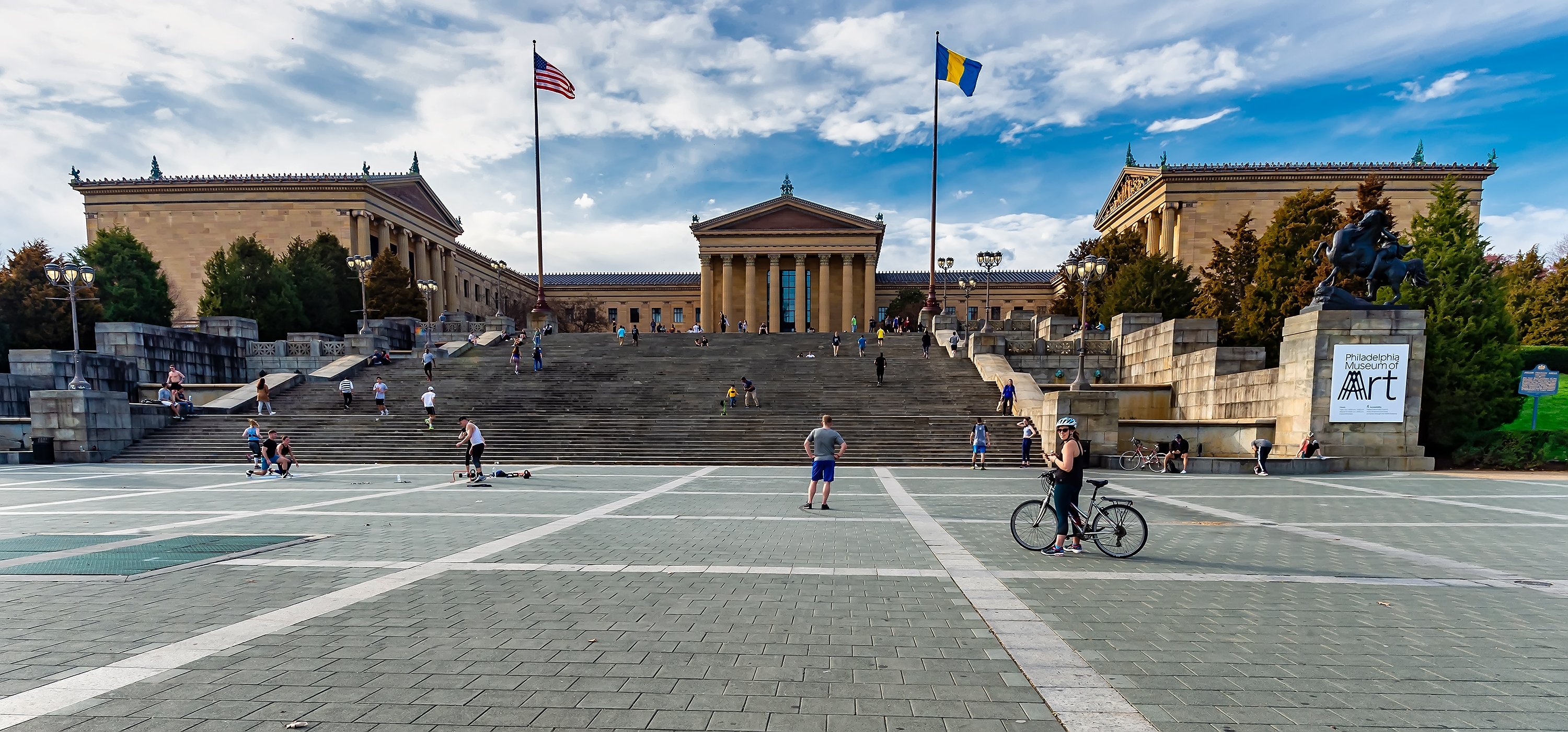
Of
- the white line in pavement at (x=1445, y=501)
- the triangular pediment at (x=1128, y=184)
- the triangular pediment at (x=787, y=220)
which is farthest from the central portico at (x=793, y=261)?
the white line in pavement at (x=1445, y=501)

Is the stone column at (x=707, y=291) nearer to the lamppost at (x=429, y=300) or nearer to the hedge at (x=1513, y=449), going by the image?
the lamppost at (x=429, y=300)

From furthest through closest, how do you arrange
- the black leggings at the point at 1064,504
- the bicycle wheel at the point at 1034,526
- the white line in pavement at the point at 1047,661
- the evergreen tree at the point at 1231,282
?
1. the evergreen tree at the point at 1231,282
2. the bicycle wheel at the point at 1034,526
3. the black leggings at the point at 1064,504
4. the white line in pavement at the point at 1047,661

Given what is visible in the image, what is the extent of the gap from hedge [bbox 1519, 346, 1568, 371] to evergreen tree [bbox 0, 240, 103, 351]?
6878 cm

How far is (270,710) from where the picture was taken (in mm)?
3465

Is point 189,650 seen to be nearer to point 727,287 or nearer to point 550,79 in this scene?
point 550,79

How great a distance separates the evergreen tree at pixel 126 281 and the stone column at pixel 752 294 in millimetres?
45578

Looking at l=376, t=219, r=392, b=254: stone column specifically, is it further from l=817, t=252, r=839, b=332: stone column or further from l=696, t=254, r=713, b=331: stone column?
l=817, t=252, r=839, b=332: stone column

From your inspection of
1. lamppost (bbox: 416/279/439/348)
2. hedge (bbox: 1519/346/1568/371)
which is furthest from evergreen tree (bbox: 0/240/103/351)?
hedge (bbox: 1519/346/1568/371)

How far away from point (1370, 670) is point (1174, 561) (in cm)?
299

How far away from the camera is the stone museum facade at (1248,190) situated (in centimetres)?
5256

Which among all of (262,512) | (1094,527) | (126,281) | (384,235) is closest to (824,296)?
(384,235)

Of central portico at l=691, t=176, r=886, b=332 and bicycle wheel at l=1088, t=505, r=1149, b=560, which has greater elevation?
central portico at l=691, t=176, r=886, b=332

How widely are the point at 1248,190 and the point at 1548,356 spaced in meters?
30.2

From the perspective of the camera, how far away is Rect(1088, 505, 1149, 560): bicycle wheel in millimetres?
7336
